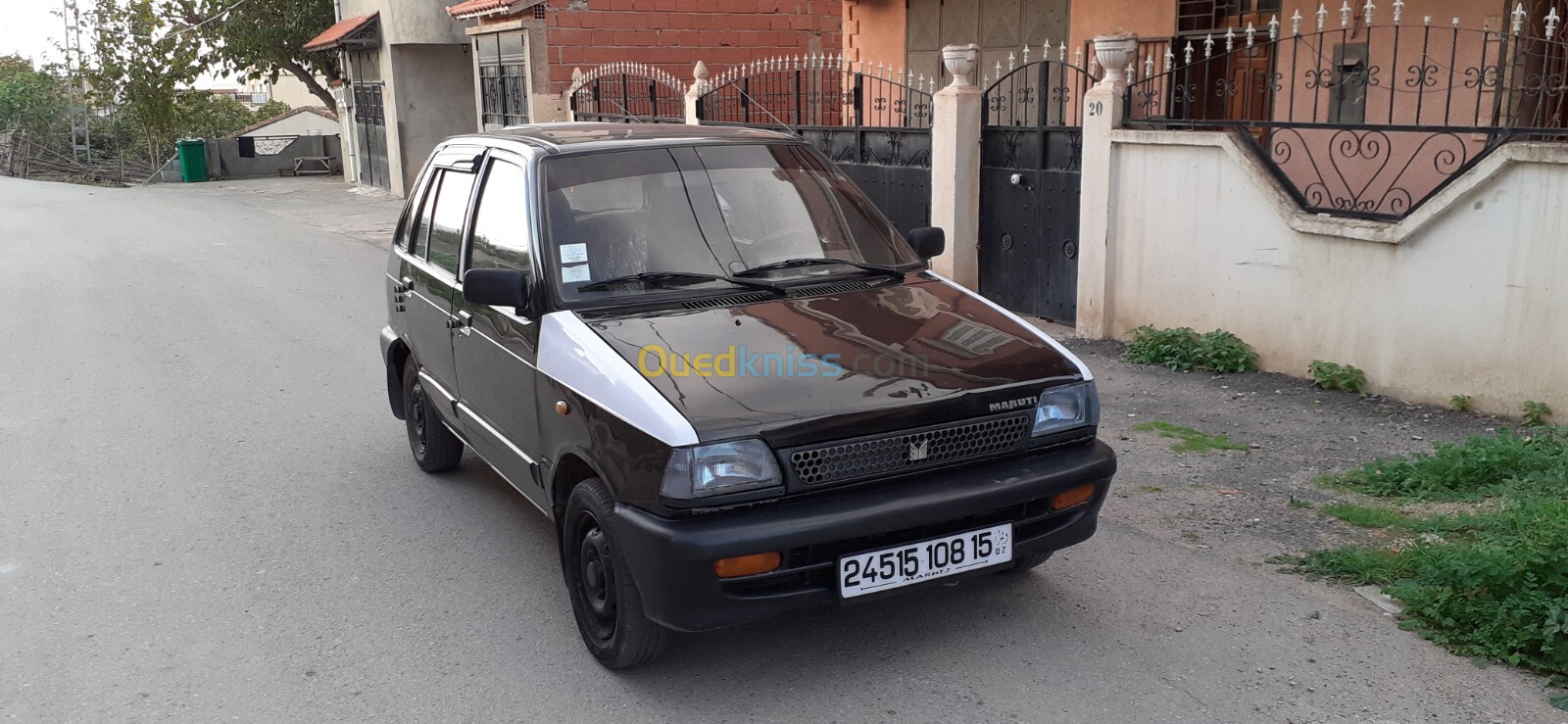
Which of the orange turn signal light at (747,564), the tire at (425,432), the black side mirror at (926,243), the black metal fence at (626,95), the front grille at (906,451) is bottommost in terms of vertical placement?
the tire at (425,432)

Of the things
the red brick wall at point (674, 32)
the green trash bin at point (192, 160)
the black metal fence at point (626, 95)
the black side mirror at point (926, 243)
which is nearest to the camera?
the black side mirror at point (926, 243)

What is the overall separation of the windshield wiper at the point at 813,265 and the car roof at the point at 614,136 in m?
0.65

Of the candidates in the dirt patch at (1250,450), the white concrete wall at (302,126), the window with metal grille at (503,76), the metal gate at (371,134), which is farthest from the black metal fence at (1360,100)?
the white concrete wall at (302,126)

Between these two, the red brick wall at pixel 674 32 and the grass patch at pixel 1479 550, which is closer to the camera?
the grass patch at pixel 1479 550

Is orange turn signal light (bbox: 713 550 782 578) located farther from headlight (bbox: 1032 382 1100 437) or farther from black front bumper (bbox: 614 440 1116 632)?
headlight (bbox: 1032 382 1100 437)

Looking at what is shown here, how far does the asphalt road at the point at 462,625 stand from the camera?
3.88 meters

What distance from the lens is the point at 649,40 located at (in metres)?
19.2

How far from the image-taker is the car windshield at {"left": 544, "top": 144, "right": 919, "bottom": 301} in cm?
453

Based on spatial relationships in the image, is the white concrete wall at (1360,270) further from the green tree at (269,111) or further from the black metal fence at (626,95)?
the green tree at (269,111)

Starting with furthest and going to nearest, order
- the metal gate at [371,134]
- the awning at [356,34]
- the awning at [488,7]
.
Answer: the metal gate at [371,134], the awning at [356,34], the awning at [488,7]

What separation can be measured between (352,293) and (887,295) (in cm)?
908

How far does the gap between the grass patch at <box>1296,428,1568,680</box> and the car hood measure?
5.00 ft

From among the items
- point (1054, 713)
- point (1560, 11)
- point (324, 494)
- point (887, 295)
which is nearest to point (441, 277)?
point (324, 494)

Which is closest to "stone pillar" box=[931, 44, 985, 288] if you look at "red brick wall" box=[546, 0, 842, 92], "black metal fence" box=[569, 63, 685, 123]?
"black metal fence" box=[569, 63, 685, 123]
